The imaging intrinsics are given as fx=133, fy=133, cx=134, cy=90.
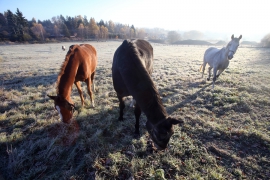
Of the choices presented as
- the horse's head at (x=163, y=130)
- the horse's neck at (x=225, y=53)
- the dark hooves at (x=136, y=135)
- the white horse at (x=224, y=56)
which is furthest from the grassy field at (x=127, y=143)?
the horse's neck at (x=225, y=53)

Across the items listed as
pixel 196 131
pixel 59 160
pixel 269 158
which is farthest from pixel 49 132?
pixel 269 158

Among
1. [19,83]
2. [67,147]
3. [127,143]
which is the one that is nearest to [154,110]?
[127,143]

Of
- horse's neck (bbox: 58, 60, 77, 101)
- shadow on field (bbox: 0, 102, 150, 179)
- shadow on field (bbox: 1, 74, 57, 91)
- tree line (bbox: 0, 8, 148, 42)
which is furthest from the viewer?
tree line (bbox: 0, 8, 148, 42)

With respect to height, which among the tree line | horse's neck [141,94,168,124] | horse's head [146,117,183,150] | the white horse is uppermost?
the tree line

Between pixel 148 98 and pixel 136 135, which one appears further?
pixel 136 135

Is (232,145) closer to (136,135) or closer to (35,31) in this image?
(136,135)

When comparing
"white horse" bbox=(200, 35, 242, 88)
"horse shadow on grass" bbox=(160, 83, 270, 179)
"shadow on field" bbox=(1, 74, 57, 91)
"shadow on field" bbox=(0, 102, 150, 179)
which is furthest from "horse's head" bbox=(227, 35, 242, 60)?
"shadow on field" bbox=(1, 74, 57, 91)

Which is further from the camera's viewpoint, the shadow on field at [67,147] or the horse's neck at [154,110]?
the shadow on field at [67,147]

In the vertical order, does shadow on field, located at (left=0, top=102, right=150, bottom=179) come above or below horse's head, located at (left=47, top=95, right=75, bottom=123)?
below

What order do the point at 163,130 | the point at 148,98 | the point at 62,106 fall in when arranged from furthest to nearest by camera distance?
the point at 62,106
the point at 148,98
the point at 163,130

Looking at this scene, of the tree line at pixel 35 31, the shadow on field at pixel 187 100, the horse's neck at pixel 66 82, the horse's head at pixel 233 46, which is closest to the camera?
the horse's neck at pixel 66 82

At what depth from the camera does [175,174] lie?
288 centimetres

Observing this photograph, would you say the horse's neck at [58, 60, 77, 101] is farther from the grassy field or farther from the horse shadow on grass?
the horse shadow on grass

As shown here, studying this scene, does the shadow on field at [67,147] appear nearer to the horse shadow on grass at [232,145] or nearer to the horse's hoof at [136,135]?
the horse's hoof at [136,135]
